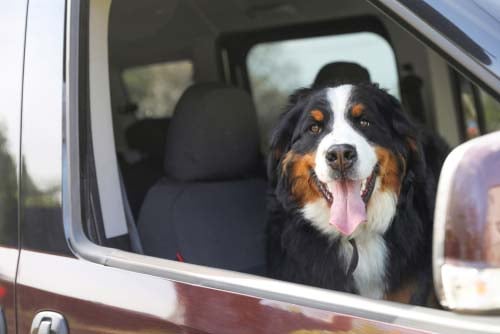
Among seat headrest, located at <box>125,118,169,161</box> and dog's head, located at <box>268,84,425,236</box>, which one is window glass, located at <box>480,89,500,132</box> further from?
seat headrest, located at <box>125,118,169,161</box>

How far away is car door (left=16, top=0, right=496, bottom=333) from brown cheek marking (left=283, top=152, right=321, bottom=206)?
3.21ft

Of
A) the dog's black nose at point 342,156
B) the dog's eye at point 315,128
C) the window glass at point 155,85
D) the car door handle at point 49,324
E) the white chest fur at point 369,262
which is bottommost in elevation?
the white chest fur at point 369,262

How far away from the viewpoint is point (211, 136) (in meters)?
2.92

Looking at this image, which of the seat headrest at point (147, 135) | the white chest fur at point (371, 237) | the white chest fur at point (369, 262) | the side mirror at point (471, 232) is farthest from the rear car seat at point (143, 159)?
the side mirror at point (471, 232)

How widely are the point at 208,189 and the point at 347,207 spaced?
2.10 ft

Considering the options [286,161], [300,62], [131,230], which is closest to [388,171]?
[286,161]

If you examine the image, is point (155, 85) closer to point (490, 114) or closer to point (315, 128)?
point (490, 114)

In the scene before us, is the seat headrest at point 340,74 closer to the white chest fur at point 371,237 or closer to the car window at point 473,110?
the white chest fur at point 371,237

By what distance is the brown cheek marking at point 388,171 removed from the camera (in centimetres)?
275

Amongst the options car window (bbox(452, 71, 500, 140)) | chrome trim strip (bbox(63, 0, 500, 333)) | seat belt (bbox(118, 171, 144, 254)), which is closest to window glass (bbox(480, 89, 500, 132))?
car window (bbox(452, 71, 500, 140))

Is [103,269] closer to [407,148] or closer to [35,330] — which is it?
[35,330]

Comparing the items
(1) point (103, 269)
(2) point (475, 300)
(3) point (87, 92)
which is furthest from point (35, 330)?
(2) point (475, 300)

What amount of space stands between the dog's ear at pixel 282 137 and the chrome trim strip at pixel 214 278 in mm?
1059

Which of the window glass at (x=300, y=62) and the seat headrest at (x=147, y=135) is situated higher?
the window glass at (x=300, y=62)
